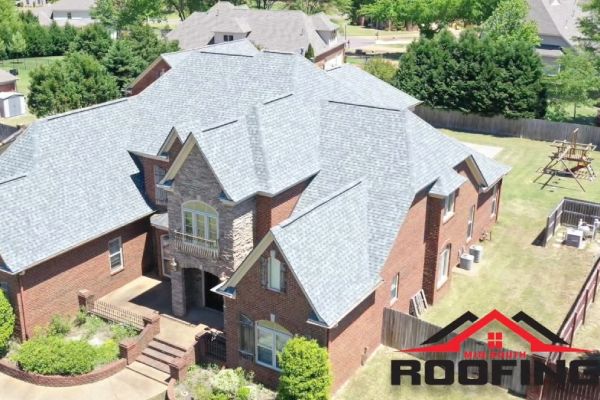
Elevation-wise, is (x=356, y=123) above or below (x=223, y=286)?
above

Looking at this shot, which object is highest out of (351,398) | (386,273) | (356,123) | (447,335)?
(356,123)

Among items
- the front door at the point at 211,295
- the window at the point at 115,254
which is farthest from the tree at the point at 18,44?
the front door at the point at 211,295

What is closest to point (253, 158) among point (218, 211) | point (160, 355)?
point (218, 211)

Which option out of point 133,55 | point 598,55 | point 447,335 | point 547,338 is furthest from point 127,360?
point 598,55

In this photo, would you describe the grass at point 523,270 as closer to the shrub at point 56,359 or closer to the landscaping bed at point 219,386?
the landscaping bed at point 219,386

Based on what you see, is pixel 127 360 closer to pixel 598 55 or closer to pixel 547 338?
pixel 547 338

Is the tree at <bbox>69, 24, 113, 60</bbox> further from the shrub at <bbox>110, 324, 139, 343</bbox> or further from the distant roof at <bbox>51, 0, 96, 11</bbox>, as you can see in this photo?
the distant roof at <bbox>51, 0, 96, 11</bbox>

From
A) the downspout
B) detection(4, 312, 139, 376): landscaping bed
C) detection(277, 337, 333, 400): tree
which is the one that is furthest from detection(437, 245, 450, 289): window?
the downspout

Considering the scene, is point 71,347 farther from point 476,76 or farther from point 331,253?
point 476,76
